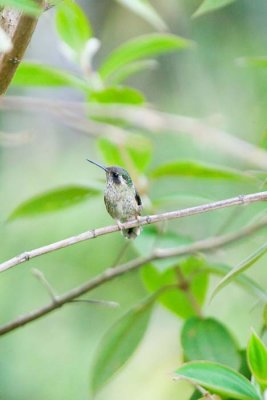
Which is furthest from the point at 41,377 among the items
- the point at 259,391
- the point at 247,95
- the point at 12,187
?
the point at 259,391

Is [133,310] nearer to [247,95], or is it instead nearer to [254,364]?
[254,364]

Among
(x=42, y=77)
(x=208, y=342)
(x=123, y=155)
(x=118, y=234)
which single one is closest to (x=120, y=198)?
(x=123, y=155)

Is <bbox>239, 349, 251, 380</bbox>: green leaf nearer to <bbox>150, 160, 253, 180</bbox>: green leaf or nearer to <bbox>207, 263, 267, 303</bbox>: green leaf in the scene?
<bbox>207, 263, 267, 303</bbox>: green leaf

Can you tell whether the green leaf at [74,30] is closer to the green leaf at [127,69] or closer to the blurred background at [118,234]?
the green leaf at [127,69]

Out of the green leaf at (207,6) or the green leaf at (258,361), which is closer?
the green leaf at (207,6)

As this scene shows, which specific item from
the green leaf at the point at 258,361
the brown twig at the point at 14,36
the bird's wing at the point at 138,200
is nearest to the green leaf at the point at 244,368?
the green leaf at the point at 258,361

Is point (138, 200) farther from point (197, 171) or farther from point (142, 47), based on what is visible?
point (142, 47)
